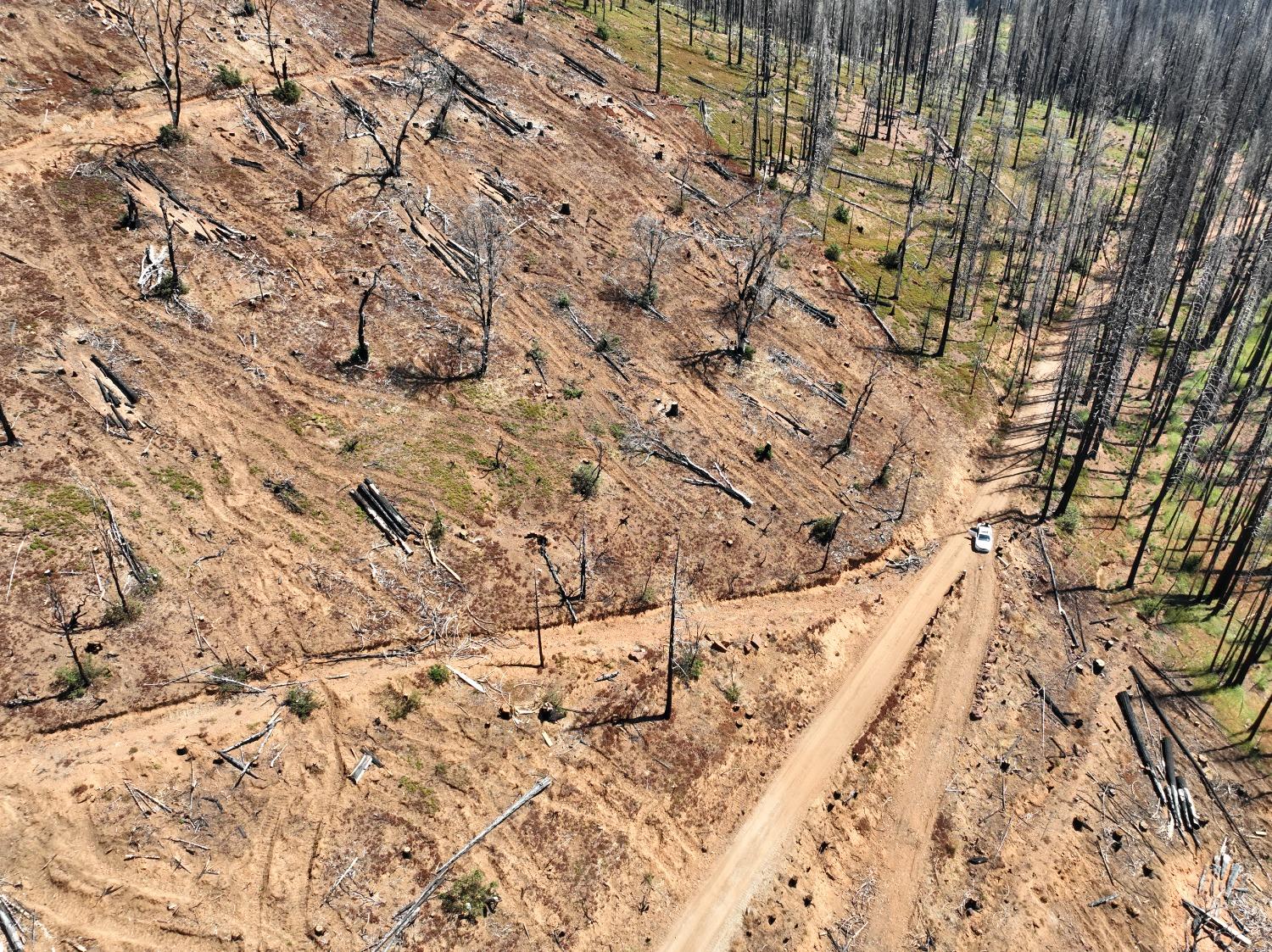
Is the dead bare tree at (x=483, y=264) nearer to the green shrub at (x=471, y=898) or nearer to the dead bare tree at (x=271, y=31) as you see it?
the dead bare tree at (x=271, y=31)

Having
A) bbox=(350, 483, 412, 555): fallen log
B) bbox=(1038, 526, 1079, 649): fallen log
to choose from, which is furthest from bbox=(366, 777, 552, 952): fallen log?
bbox=(1038, 526, 1079, 649): fallen log

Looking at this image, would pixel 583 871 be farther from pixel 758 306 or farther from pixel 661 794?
pixel 758 306

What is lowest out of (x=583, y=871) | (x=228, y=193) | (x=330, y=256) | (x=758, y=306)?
(x=583, y=871)

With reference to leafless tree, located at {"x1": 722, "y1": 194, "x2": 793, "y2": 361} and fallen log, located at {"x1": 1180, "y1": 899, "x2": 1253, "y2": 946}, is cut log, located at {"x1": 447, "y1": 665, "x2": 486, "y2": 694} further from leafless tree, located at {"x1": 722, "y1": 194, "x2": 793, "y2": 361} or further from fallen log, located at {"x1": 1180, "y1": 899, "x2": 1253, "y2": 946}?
fallen log, located at {"x1": 1180, "y1": 899, "x2": 1253, "y2": 946}

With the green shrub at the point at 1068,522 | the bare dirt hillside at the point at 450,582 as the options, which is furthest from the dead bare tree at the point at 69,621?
the green shrub at the point at 1068,522

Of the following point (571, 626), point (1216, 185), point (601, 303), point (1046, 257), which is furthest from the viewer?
point (1216, 185)

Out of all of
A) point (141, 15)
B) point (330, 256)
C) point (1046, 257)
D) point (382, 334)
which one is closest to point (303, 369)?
point (382, 334)

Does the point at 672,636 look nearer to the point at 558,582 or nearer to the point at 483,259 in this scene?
the point at 558,582
